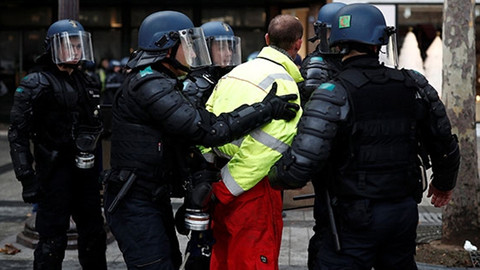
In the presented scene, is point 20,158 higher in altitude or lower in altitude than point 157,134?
lower

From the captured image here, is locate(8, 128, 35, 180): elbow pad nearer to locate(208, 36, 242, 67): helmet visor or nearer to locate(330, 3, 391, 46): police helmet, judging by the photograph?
locate(208, 36, 242, 67): helmet visor

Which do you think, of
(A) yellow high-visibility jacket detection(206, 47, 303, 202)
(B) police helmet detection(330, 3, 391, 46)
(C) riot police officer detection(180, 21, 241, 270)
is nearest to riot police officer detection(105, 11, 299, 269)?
(A) yellow high-visibility jacket detection(206, 47, 303, 202)

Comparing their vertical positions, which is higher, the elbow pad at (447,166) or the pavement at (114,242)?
the elbow pad at (447,166)

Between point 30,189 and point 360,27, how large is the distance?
275 cm

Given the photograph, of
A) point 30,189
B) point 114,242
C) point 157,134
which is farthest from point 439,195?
point 114,242

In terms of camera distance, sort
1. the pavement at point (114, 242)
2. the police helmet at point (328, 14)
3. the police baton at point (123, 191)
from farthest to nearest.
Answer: the pavement at point (114, 242) → the police helmet at point (328, 14) → the police baton at point (123, 191)

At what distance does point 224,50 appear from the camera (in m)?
5.63

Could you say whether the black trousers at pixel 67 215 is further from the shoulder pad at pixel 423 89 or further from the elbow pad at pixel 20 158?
the shoulder pad at pixel 423 89

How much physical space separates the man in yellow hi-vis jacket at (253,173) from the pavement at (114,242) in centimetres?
80

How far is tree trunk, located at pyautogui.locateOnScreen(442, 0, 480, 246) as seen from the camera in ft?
20.9

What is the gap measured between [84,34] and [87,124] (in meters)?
0.70

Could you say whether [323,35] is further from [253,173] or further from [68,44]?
[68,44]

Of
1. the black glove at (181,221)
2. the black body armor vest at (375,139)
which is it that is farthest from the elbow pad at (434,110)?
the black glove at (181,221)

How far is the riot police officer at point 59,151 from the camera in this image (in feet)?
16.9
